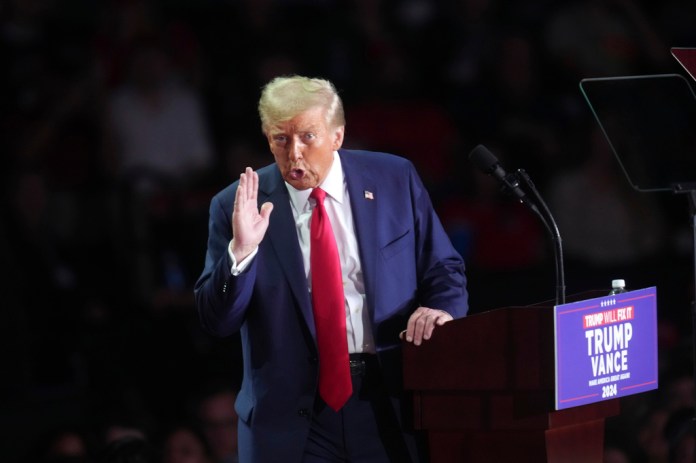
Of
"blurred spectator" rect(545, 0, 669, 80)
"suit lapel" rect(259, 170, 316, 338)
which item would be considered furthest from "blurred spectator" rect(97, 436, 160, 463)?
"blurred spectator" rect(545, 0, 669, 80)

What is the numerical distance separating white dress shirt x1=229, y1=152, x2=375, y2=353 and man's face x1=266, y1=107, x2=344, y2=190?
9 centimetres

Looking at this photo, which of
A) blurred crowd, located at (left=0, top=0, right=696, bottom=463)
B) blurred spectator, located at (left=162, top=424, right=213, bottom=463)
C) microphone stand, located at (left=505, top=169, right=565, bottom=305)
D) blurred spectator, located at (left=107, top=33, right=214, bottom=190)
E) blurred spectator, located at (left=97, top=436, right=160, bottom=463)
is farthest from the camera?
blurred spectator, located at (left=107, top=33, right=214, bottom=190)

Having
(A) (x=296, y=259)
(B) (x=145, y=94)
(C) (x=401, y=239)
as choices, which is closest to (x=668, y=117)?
(C) (x=401, y=239)

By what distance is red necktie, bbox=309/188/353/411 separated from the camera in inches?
147

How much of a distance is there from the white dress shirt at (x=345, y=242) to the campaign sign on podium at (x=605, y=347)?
57 cm

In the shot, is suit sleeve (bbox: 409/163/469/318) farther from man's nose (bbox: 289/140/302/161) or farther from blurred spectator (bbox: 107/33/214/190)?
blurred spectator (bbox: 107/33/214/190)

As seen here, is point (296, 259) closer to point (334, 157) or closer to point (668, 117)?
point (334, 157)

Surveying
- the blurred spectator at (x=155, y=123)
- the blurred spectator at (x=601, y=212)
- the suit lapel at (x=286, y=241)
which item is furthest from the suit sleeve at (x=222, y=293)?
the blurred spectator at (x=601, y=212)

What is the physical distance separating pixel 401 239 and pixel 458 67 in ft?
15.7

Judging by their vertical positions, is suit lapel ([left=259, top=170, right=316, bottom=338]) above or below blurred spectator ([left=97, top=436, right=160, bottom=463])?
above

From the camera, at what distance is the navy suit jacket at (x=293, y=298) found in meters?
3.76

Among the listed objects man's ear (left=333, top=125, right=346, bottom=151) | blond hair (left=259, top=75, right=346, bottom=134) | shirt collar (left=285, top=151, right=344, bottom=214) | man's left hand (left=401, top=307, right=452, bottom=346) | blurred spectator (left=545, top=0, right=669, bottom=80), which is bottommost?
man's left hand (left=401, top=307, right=452, bottom=346)

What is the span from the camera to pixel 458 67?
8539 millimetres

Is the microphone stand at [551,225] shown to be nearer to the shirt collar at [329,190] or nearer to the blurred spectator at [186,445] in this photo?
the shirt collar at [329,190]
